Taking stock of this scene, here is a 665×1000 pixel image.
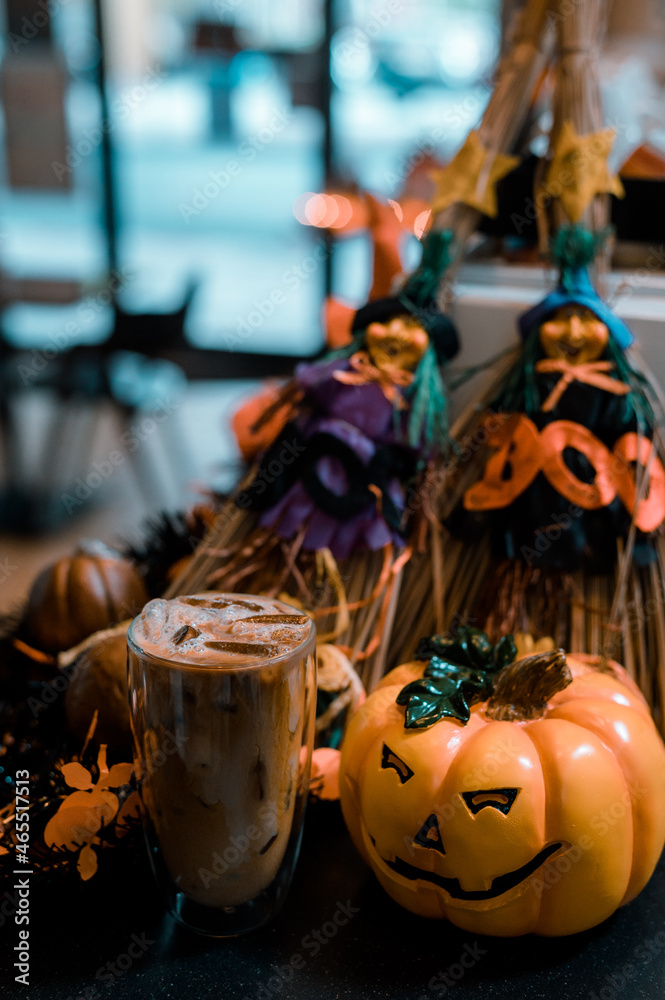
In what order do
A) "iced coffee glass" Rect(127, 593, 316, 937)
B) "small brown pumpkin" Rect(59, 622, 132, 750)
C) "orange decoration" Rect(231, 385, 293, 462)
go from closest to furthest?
"iced coffee glass" Rect(127, 593, 316, 937)
"small brown pumpkin" Rect(59, 622, 132, 750)
"orange decoration" Rect(231, 385, 293, 462)

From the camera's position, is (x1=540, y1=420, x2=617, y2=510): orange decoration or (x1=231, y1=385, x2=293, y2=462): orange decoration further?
(x1=231, y1=385, x2=293, y2=462): orange decoration

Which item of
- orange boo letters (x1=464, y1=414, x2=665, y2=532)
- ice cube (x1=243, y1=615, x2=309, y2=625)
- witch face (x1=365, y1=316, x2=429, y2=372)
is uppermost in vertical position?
witch face (x1=365, y1=316, x2=429, y2=372)

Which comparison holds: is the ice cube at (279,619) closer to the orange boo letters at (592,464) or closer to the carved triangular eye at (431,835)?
the carved triangular eye at (431,835)

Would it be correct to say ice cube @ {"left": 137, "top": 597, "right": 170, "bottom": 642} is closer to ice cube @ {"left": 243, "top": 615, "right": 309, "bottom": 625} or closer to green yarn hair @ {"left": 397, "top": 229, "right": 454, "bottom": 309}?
ice cube @ {"left": 243, "top": 615, "right": 309, "bottom": 625}

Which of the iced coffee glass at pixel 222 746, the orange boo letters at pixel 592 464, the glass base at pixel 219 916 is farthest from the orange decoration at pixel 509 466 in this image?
the glass base at pixel 219 916

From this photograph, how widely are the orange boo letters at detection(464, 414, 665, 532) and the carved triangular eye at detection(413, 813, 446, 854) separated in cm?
30

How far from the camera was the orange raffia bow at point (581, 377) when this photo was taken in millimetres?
764

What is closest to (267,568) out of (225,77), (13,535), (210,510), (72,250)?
(210,510)

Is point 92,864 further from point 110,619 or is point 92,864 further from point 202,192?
point 202,192

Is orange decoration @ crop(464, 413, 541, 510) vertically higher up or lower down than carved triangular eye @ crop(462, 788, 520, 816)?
higher up

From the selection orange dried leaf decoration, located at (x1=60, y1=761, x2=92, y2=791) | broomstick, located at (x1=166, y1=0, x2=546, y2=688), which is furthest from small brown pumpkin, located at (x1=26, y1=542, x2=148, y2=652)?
orange dried leaf decoration, located at (x1=60, y1=761, x2=92, y2=791)

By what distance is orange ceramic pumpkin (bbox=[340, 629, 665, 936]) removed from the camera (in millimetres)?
542

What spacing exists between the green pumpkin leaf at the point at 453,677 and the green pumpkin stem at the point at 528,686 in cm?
1

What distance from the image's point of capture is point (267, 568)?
0.81m
